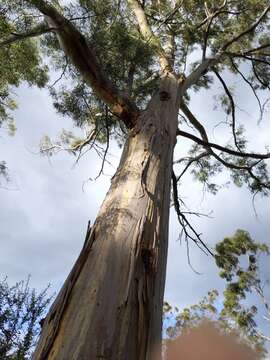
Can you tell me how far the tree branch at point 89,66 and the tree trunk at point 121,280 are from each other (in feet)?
2.32

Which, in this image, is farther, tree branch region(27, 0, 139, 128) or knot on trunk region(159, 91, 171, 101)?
knot on trunk region(159, 91, 171, 101)

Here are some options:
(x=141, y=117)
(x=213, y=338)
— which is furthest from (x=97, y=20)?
(x=213, y=338)

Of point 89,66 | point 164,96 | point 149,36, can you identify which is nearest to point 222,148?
point 164,96

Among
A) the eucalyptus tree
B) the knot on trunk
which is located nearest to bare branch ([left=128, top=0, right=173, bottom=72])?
the eucalyptus tree

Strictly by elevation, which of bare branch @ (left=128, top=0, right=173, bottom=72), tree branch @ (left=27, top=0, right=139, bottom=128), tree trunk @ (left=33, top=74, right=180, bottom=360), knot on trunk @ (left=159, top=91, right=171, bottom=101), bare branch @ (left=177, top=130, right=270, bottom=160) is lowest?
tree trunk @ (left=33, top=74, right=180, bottom=360)

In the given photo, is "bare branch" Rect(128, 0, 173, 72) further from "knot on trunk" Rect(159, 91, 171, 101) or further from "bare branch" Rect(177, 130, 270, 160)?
"knot on trunk" Rect(159, 91, 171, 101)

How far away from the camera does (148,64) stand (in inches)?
214

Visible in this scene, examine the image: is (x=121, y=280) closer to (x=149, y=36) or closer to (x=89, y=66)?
(x=89, y=66)

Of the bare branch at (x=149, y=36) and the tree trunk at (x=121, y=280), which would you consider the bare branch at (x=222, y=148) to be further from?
the tree trunk at (x=121, y=280)

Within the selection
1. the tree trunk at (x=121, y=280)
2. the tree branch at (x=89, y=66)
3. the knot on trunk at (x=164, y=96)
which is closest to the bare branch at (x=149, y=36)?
the knot on trunk at (x=164, y=96)

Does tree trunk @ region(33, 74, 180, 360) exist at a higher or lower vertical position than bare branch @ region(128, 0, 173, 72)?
lower

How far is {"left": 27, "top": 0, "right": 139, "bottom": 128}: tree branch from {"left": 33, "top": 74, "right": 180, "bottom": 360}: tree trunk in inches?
27.8

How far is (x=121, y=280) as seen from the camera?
4.82 ft

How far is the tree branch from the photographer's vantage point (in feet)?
9.37
